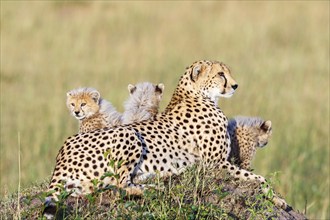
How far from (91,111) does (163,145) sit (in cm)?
135

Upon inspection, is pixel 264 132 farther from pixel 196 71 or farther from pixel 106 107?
pixel 106 107

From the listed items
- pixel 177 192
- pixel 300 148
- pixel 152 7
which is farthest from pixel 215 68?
pixel 152 7

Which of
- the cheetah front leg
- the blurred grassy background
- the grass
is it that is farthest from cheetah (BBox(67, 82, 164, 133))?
the blurred grassy background

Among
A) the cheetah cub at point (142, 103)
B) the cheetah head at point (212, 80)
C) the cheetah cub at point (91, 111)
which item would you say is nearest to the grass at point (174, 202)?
the cheetah head at point (212, 80)

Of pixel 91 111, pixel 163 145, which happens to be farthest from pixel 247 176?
pixel 91 111

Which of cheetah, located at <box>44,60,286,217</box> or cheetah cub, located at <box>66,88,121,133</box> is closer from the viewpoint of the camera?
cheetah, located at <box>44,60,286,217</box>

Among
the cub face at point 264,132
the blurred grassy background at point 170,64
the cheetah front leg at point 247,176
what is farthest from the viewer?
the blurred grassy background at point 170,64

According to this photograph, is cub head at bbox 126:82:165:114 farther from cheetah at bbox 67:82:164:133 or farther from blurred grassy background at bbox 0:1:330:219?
blurred grassy background at bbox 0:1:330:219

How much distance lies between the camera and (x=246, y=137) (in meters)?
6.75

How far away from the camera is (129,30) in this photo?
52.0 ft

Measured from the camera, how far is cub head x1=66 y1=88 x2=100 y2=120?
7055 mm

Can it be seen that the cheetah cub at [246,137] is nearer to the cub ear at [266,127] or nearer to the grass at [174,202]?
the cub ear at [266,127]

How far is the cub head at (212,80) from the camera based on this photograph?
6.30 m

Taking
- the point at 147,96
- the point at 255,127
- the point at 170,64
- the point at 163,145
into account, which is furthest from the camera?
the point at 170,64
